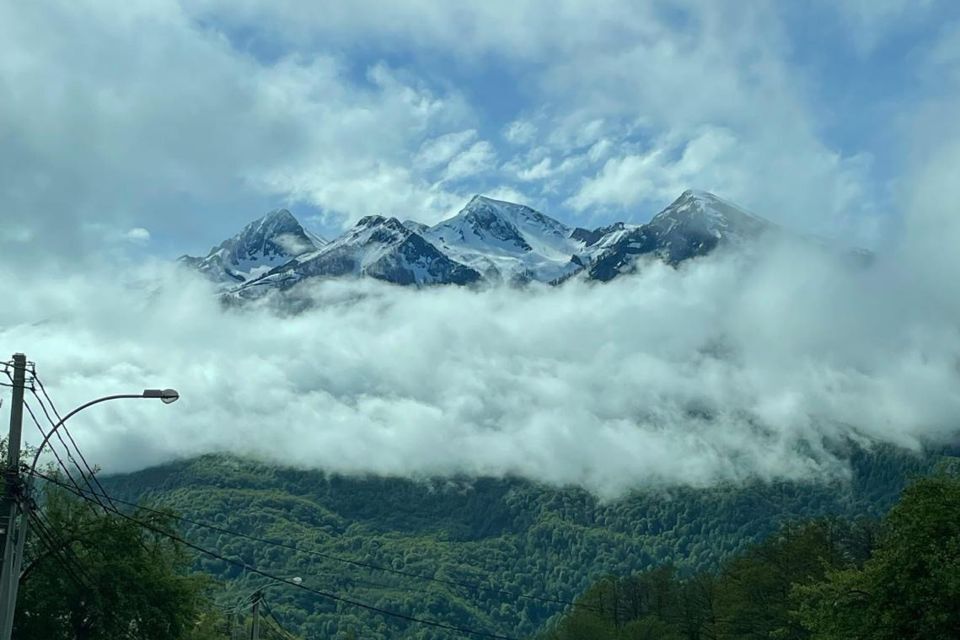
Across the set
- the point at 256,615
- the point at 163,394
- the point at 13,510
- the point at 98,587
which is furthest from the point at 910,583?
the point at 256,615

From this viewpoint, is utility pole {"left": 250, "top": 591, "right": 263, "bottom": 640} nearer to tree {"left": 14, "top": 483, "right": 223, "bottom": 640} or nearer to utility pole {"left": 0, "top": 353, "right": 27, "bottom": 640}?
tree {"left": 14, "top": 483, "right": 223, "bottom": 640}

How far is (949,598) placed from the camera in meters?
37.6

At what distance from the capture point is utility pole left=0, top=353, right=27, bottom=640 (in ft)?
82.4

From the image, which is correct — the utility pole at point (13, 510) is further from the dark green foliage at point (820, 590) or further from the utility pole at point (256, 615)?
the dark green foliage at point (820, 590)

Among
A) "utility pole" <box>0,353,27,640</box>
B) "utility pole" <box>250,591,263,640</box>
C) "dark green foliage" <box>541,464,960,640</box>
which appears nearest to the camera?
"utility pole" <box>0,353,27,640</box>

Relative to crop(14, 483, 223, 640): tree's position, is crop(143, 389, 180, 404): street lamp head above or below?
above

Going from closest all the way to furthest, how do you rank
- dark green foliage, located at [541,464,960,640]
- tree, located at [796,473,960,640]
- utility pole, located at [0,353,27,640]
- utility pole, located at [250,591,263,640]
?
utility pole, located at [0,353,27,640] → tree, located at [796,473,960,640] → dark green foliage, located at [541,464,960,640] → utility pole, located at [250,591,263,640]

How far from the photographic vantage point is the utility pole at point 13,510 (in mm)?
25109

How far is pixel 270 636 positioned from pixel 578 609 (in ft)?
142

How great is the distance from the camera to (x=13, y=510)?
2569 centimetres

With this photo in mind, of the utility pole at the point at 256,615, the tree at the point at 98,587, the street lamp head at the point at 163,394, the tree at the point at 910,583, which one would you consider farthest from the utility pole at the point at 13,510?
the tree at the point at 910,583

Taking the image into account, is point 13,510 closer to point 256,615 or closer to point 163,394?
point 163,394

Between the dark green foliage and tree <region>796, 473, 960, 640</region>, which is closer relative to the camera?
tree <region>796, 473, 960, 640</region>

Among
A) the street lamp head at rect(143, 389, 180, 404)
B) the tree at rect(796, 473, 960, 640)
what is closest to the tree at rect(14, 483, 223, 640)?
the street lamp head at rect(143, 389, 180, 404)
